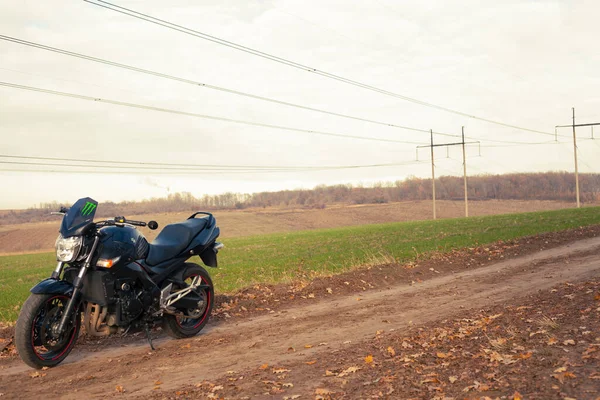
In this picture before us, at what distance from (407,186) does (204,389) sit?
131m

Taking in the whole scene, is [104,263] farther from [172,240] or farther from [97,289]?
[172,240]

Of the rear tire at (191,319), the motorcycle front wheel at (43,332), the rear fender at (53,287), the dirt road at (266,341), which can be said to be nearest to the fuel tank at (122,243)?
the rear fender at (53,287)

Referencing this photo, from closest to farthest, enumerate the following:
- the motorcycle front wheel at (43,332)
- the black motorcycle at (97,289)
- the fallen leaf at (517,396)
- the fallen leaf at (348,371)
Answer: the fallen leaf at (517,396)
the fallen leaf at (348,371)
the motorcycle front wheel at (43,332)
the black motorcycle at (97,289)

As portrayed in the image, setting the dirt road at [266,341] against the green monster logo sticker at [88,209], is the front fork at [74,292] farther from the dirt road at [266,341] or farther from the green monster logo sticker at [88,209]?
the dirt road at [266,341]

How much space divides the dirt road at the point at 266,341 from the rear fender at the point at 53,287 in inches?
42.6

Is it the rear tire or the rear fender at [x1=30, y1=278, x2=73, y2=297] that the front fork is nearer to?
the rear fender at [x1=30, y1=278, x2=73, y2=297]

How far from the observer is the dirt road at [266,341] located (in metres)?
7.04

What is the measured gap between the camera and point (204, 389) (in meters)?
6.38

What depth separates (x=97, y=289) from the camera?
25.7ft

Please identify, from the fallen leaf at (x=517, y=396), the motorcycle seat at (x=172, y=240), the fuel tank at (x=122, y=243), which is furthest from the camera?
the motorcycle seat at (x=172, y=240)

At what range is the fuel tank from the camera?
794 centimetres

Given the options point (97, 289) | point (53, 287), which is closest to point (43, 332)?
point (53, 287)

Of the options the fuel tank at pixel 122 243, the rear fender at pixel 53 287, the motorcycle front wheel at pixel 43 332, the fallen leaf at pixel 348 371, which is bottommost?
the fallen leaf at pixel 348 371

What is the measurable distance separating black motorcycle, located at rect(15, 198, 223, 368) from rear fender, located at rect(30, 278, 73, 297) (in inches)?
0.5
